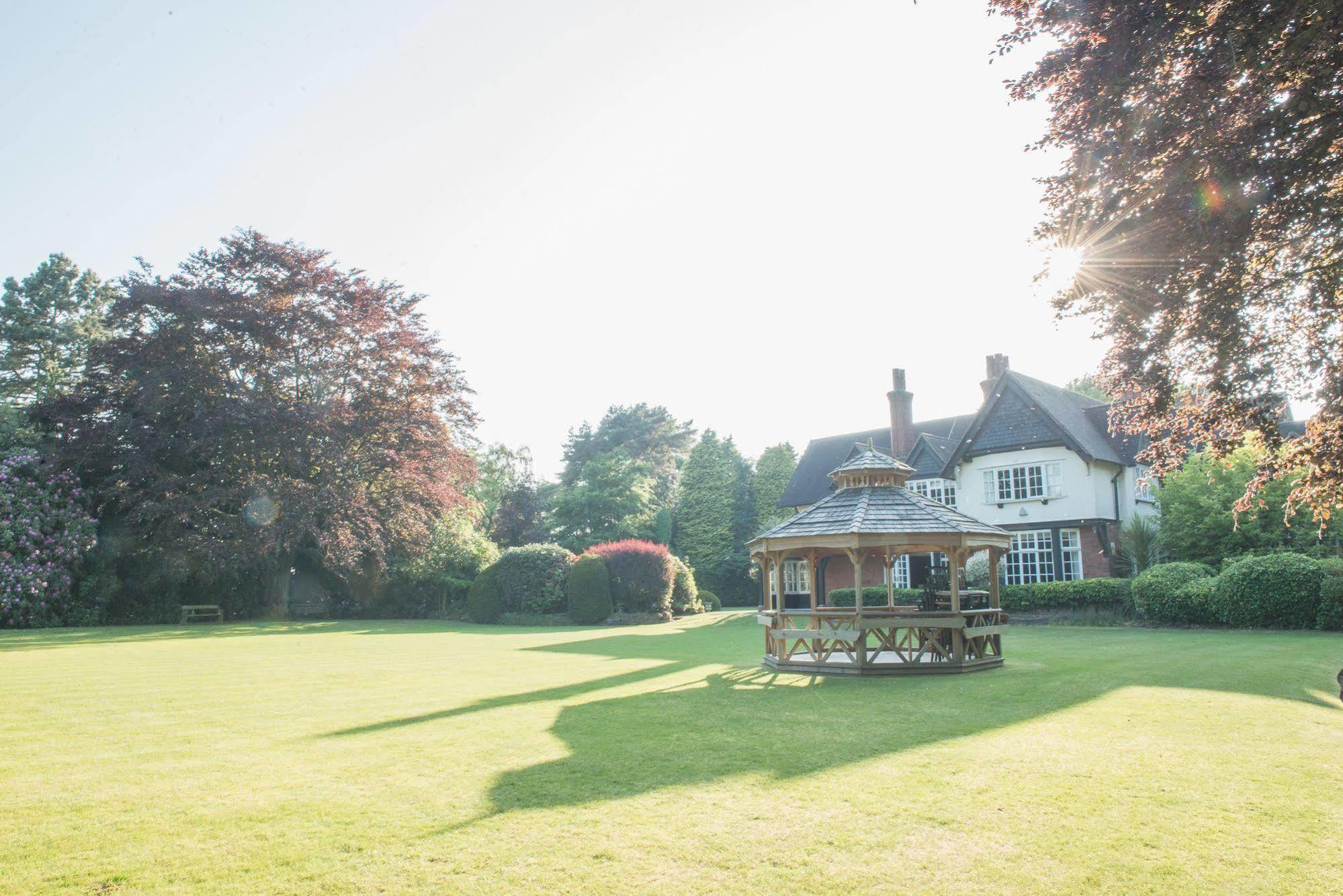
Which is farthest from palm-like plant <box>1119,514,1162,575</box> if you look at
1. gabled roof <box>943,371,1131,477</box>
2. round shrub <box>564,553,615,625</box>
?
round shrub <box>564,553,615,625</box>

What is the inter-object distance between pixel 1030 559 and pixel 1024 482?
2.88 metres

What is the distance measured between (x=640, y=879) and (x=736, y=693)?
7253 mm

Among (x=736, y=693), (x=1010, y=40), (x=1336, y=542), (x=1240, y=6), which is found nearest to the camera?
(x=1240, y=6)

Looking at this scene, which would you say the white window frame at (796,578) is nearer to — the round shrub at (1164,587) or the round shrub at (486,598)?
the round shrub at (486,598)

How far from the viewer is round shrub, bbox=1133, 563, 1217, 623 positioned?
22.3 meters

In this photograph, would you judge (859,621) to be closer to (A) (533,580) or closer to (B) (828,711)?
(B) (828,711)

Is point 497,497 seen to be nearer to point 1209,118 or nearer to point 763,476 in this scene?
point 763,476

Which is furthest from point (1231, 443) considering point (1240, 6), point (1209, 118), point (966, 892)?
point (966, 892)

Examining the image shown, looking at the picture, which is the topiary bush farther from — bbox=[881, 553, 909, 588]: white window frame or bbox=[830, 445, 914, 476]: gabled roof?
bbox=[881, 553, 909, 588]: white window frame

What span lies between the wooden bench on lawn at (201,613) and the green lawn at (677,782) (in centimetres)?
1920

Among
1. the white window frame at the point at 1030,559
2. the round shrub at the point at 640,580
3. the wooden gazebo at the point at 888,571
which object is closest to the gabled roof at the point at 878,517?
the wooden gazebo at the point at 888,571

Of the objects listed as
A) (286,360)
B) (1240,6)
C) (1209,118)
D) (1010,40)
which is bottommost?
(1209,118)

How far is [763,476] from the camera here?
57.4m

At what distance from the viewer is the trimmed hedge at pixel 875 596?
28.9m
